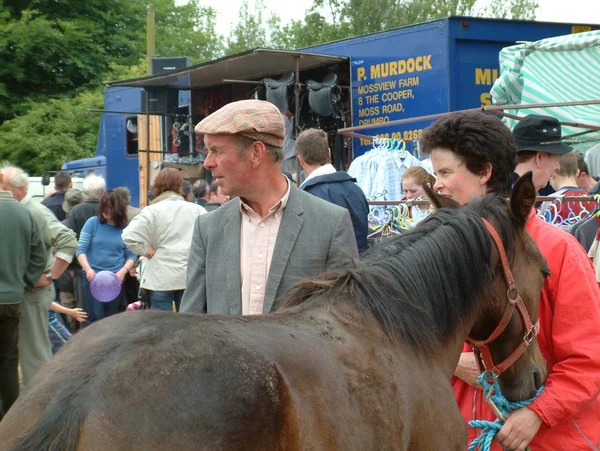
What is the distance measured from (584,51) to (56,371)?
23.5ft

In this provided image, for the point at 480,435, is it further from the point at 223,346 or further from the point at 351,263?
A: the point at 223,346

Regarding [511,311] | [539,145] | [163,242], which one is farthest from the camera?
[163,242]

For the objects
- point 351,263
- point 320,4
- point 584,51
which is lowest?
point 351,263

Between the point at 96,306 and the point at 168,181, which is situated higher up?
the point at 168,181

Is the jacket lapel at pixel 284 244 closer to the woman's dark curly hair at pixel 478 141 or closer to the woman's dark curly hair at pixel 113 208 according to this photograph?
the woman's dark curly hair at pixel 478 141

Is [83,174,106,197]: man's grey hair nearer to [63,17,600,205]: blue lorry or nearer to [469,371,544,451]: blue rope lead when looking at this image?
[63,17,600,205]: blue lorry

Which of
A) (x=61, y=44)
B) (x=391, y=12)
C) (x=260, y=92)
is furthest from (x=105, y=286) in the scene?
(x=391, y=12)

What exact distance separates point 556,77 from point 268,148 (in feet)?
19.0

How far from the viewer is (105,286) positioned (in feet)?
26.1

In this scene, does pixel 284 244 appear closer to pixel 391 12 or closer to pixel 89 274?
pixel 89 274

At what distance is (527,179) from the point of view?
8.04ft

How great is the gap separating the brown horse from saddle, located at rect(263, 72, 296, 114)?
8.03 meters

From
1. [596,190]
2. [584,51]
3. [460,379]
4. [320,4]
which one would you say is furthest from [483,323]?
[320,4]

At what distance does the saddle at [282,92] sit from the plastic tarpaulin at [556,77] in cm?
331
